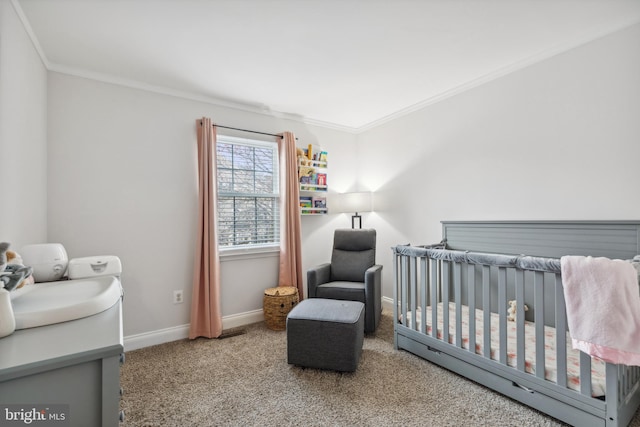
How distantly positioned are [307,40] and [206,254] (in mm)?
2003

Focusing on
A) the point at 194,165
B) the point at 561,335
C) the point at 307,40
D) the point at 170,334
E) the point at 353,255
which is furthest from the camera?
the point at 353,255

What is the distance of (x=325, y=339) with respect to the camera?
6.61ft

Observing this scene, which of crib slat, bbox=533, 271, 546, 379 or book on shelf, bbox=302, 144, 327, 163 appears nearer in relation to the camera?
crib slat, bbox=533, 271, 546, 379

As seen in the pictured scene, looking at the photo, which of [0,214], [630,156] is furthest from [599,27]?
[0,214]

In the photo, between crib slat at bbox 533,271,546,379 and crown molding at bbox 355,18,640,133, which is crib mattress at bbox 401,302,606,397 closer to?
crib slat at bbox 533,271,546,379

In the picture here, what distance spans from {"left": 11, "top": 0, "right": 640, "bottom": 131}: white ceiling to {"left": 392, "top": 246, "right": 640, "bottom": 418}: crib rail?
1.49 meters

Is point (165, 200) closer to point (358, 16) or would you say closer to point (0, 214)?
point (0, 214)

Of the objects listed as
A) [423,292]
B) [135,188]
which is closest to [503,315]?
[423,292]

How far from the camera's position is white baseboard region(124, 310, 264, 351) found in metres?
2.48

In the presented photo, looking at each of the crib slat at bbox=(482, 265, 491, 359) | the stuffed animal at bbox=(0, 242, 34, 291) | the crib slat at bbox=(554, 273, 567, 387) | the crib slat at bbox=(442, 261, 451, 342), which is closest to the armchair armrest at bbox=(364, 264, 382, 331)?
the crib slat at bbox=(442, 261, 451, 342)

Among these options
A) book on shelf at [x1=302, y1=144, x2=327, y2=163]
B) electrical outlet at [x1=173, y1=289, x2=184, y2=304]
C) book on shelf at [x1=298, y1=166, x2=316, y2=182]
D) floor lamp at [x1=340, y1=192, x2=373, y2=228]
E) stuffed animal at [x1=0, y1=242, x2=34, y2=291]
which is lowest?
electrical outlet at [x1=173, y1=289, x2=184, y2=304]

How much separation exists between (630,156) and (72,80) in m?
4.08

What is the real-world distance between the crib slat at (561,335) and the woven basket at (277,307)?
2.09 meters

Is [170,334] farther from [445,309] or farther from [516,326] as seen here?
[516,326]
